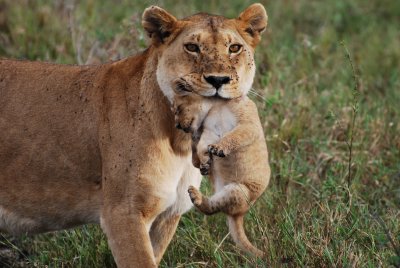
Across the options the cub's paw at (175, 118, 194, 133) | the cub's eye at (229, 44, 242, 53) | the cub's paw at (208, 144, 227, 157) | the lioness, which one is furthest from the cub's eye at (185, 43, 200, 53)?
the cub's paw at (208, 144, 227, 157)

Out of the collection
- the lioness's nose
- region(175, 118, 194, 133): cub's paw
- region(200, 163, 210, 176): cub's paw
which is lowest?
region(200, 163, 210, 176): cub's paw

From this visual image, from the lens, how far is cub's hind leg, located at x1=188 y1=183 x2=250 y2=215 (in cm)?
456

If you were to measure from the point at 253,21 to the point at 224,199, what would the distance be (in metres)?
0.92

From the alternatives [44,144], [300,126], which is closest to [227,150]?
[44,144]

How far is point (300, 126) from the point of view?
670 cm

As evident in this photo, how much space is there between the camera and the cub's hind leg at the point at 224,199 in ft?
15.0

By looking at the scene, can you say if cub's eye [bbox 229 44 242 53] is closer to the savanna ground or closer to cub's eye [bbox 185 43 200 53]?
cub's eye [bbox 185 43 200 53]

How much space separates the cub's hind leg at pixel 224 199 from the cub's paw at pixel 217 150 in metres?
0.36

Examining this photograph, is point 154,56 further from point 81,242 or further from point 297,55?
point 297,55

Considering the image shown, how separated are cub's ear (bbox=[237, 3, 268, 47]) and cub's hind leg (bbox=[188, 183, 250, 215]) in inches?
29.5

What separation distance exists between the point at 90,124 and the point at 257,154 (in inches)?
34.5

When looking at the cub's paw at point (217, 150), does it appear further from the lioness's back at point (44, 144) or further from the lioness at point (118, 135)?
the lioness's back at point (44, 144)

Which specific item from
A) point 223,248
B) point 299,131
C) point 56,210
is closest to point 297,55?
point 299,131

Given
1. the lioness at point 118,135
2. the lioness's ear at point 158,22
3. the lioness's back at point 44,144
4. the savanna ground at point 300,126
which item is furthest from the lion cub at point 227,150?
the lioness's back at point 44,144
